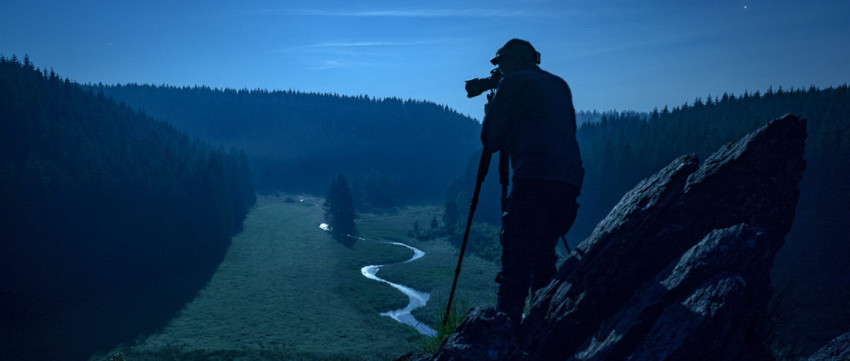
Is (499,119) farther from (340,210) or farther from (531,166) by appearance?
(340,210)

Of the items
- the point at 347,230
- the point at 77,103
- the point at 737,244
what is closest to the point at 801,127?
the point at 737,244

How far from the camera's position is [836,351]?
635cm

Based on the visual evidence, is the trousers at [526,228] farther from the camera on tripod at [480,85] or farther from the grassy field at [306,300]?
the grassy field at [306,300]

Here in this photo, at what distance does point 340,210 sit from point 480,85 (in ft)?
356

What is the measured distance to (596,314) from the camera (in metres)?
5.63

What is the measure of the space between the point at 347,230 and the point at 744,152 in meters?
109

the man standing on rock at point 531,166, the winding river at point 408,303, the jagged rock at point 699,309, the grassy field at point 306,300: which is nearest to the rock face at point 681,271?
the jagged rock at point 699,309

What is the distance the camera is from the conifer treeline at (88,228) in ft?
188

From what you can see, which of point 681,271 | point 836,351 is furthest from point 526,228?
point 836,351

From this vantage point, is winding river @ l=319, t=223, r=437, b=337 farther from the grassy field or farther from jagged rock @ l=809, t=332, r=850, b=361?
jagged rock @ l=809, t=332, r=850, b=361

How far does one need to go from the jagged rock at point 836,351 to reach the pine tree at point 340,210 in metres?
109

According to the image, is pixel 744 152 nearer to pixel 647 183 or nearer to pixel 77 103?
pixel 647 183

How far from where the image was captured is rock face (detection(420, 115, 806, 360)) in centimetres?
461

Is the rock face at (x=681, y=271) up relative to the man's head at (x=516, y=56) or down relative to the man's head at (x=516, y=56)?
down
